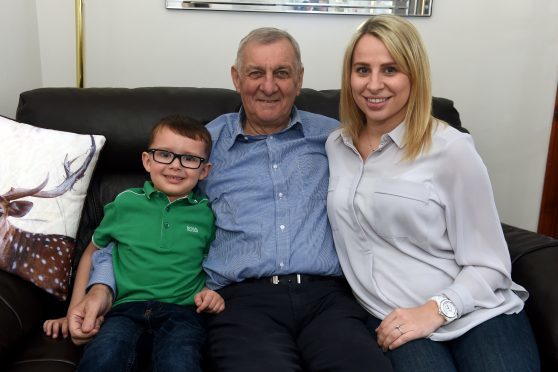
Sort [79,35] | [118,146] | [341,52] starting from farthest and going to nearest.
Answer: [341,52] → [79,35] → [118,146]

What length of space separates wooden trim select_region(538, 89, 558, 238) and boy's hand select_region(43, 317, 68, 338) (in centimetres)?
209

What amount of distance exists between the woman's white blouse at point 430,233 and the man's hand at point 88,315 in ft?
2.16

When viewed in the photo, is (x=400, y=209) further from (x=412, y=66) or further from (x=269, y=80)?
(x=269, y=80)

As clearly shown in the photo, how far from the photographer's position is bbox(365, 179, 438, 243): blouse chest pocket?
1.25m

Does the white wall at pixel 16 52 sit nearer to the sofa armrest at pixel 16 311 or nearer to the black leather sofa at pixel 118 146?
the black leather sofa at pixel 118 146

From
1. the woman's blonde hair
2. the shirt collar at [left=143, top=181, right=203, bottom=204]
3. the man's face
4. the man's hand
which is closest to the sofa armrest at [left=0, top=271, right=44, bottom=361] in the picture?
the man's hand

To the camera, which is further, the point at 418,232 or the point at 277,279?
the point at 277,279

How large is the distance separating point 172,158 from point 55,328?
53cm

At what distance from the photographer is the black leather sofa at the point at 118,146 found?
4.28ft

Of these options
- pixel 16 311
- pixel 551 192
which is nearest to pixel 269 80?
pixel 16 311

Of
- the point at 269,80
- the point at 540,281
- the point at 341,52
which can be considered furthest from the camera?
the point at 341,52

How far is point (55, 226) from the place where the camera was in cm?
148

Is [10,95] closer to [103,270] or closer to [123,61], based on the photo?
[123,61]

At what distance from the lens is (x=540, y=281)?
132 cm
